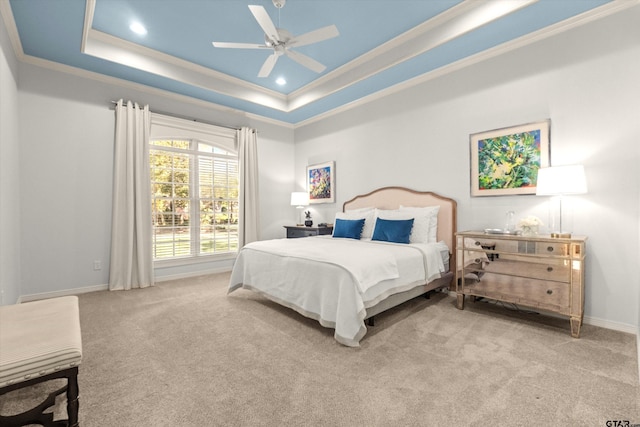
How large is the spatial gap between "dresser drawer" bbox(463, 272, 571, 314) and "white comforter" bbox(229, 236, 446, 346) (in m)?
0.50

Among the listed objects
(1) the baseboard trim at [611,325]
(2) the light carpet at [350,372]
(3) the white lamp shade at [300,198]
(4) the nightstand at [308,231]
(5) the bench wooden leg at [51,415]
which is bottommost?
(2) the light carpet at [350,372]

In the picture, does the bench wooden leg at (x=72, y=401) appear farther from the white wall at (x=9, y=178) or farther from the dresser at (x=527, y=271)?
the dresser at (x=527, y=271)

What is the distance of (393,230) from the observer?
3.64 metres

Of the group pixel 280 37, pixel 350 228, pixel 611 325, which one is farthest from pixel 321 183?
pixel 611 325

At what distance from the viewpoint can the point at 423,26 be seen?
319 cm

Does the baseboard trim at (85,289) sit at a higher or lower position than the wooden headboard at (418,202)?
lower

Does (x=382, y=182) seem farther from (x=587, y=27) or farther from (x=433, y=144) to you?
(x=587, y=27)

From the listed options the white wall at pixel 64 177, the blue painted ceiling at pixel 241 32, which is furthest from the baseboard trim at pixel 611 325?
the white wall at pixel 64 177

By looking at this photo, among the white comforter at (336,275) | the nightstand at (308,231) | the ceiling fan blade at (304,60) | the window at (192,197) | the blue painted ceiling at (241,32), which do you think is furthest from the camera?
the nightstand at (308,231)

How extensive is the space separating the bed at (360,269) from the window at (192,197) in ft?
5.56

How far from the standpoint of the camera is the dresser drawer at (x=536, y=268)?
2480mm

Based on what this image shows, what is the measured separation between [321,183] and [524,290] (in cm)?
369

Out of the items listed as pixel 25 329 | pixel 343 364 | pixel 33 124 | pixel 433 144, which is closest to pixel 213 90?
pixel 33 124

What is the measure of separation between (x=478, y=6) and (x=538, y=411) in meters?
3.39
